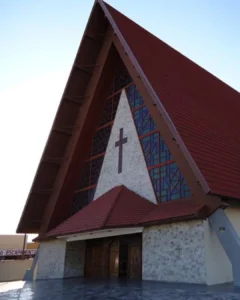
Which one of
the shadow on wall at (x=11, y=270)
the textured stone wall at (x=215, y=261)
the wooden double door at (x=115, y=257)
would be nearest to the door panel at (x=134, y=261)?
the wooden double door at (x=115, y=257)

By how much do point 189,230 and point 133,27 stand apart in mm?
9866

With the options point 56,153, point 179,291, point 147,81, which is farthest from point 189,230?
point 56,153

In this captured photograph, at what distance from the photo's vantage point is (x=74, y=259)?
42.9 ft

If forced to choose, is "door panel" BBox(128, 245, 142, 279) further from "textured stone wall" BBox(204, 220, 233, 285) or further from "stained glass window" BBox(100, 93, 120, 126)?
"stained glass window" BBox(100, 93, 120, 126)

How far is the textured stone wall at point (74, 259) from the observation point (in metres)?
12.8

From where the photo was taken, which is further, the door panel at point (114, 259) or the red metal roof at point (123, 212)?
the door panel at point (114, 259)

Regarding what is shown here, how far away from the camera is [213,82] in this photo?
1669 cm

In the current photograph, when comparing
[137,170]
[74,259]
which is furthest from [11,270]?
[137,170]

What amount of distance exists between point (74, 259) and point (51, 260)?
1078mm

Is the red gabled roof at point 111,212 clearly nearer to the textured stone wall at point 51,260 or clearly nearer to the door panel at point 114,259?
the textured stone wall at point 51,260

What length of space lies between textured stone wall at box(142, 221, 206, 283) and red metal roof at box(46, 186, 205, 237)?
438 mm

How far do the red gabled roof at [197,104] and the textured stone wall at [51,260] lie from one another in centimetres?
731

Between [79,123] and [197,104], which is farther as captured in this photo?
[79,123]

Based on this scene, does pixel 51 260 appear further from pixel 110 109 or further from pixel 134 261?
pixel 110 109
